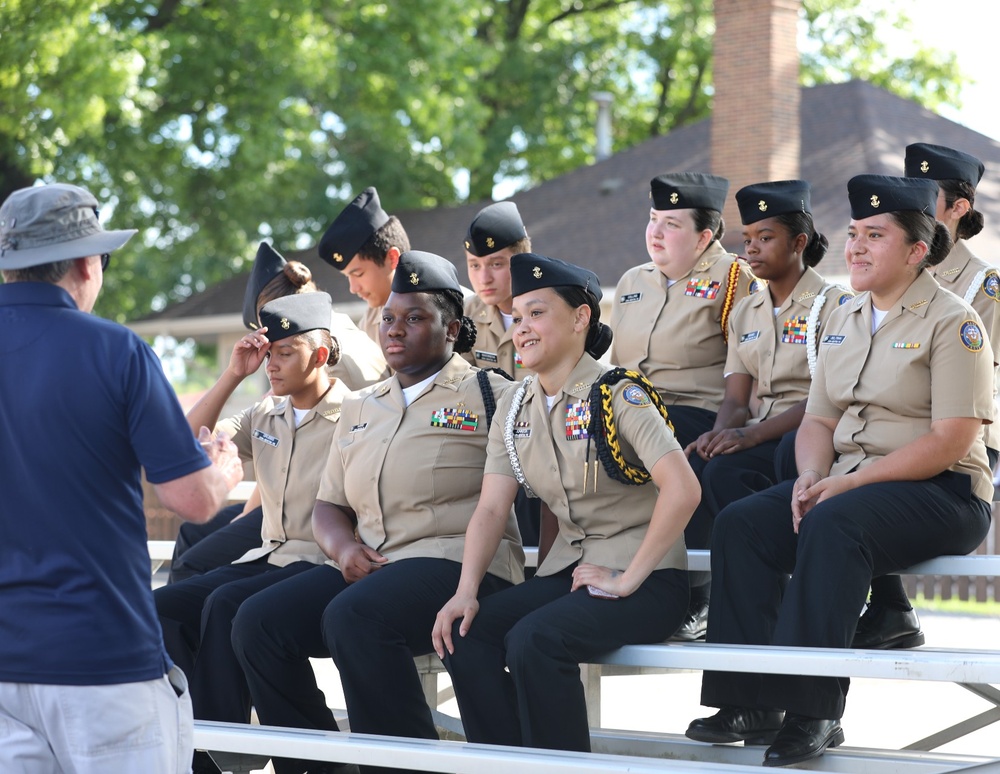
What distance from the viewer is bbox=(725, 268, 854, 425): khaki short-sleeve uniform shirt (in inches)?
195

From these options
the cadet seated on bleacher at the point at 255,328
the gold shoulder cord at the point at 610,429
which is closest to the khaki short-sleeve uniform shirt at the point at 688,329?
the cadet seated on bleacher at the point at 255,328

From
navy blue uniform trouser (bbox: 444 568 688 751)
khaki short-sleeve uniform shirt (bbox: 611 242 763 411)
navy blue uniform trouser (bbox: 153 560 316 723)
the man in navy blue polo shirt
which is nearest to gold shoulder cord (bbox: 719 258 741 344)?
khaki short-sleeve uniform shirt (bbox: 611 242 763 411)

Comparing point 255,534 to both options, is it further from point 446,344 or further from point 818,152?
point 818,152

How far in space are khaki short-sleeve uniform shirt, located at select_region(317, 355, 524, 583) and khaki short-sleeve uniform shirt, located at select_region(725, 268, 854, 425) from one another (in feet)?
3.29

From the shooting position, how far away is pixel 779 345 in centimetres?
500

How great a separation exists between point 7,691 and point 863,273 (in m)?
2.78

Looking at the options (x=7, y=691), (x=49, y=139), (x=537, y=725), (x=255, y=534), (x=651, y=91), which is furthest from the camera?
(x=651, y=91)

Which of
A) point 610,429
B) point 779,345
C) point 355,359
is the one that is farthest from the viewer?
point 355,359

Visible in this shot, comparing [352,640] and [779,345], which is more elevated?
[779,345]

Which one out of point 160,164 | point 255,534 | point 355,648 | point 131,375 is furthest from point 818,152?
point 131,375

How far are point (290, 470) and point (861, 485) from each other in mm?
2094

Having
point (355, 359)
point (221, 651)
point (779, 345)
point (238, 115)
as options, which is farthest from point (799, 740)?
point (238, 115)

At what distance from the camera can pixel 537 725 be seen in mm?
3953

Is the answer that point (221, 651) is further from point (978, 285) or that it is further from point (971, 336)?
point (978, 285)
